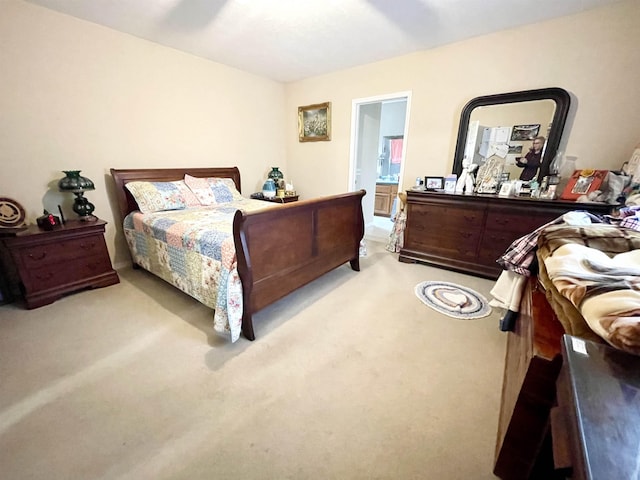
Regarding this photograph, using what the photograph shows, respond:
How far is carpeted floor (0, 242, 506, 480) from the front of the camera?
3.64 ft

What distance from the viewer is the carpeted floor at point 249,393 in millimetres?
1110

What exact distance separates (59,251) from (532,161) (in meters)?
4.54

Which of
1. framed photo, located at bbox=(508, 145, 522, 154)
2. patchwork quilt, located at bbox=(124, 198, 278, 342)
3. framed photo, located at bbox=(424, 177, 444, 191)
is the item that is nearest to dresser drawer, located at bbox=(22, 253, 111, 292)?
patchwork quilt, located at bbox=(124, 198, 278, 342)

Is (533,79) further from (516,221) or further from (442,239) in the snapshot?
(442,239)

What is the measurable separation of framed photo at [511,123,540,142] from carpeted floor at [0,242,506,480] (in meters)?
1.87

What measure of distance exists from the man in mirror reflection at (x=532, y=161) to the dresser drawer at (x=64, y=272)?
431 cm

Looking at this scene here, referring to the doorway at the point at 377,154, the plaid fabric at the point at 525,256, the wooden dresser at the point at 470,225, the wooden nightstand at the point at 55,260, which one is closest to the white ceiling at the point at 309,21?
the doorway at the point at 377,154

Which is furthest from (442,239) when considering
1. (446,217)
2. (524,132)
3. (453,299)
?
(524,132)

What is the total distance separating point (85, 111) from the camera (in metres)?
2.54

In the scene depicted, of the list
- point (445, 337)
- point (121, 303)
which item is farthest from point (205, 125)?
point (445, 337)

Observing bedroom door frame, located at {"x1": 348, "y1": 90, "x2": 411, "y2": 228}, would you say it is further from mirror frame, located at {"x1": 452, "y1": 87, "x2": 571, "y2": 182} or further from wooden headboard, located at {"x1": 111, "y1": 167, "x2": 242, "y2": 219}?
wooden headboard, located at {"x1": 111, "y1": 167, "x2": 242, "y2": 219}

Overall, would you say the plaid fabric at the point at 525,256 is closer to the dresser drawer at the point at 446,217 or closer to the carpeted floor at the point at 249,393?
the carpeted floor at the point at 249,393

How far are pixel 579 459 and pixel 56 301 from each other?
331 centimetres

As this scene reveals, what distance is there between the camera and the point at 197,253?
1.96 meters
